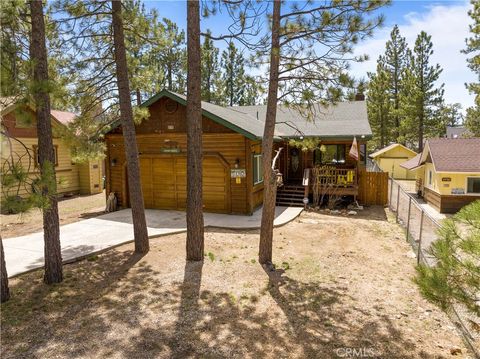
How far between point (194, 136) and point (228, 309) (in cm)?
373

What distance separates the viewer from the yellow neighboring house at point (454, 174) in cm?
1511

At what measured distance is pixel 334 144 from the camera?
17.0 metres

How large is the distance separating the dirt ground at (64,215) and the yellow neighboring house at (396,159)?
2511 cm

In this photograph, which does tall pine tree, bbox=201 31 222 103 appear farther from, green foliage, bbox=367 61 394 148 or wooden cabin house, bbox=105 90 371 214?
wooden cabin house, bbox=105 90 371 214

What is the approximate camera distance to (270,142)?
7.26m

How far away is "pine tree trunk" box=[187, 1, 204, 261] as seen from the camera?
23.7ft

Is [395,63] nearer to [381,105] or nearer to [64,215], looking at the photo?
[381,105]

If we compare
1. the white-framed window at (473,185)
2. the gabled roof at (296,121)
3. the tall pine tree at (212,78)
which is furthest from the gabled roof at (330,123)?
the tall pine tree at (212,78)

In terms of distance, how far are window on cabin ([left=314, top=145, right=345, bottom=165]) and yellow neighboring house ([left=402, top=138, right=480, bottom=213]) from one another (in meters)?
4.26

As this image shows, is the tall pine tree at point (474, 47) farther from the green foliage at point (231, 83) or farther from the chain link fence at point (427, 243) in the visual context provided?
the green foliage at point (231, 83)

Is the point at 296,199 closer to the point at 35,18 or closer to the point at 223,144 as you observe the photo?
the point at 223,144

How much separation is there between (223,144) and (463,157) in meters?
11.6

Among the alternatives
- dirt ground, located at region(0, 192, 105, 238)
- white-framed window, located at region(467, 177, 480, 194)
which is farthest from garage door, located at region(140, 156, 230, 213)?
white-framed window, located at region(467, 177, 480, 194)

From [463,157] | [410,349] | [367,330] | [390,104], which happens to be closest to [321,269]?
[367,330]
